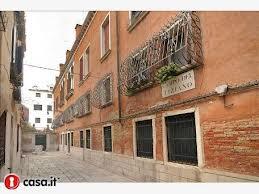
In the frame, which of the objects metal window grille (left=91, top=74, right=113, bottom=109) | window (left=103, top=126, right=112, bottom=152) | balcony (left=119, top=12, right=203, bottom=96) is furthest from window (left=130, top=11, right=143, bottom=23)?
window (left=103, top=126, right=112, bottom=152)

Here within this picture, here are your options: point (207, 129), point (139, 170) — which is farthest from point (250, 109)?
point (139, 170)

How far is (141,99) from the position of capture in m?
9.22

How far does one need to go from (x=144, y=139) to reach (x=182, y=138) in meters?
2.14

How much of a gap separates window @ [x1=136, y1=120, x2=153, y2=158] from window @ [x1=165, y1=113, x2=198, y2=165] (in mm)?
1070

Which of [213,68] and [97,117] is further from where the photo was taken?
[97,117]

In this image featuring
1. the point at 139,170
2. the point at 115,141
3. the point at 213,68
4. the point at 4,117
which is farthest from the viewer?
the point at 115,141

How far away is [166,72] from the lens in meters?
7.35

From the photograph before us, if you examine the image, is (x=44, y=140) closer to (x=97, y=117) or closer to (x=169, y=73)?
(x=97, y=117)

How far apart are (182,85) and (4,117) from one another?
4.83 m

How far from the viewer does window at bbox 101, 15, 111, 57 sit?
13.1 m

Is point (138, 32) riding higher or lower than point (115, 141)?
higher

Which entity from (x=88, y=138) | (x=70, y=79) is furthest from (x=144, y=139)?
(x=70, y=79)
